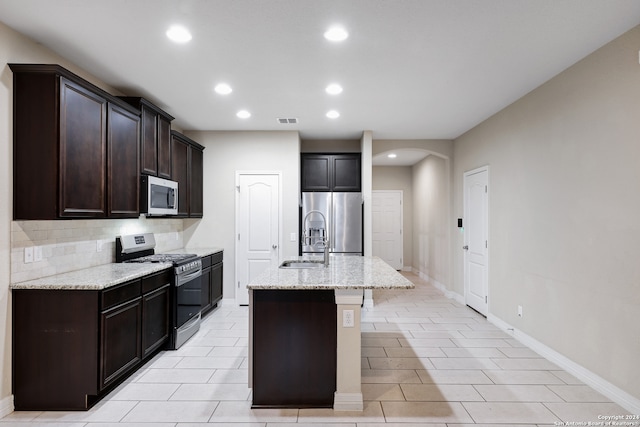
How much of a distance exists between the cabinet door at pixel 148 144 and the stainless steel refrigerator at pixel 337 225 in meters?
2.28

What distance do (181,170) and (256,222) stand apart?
4.37ft

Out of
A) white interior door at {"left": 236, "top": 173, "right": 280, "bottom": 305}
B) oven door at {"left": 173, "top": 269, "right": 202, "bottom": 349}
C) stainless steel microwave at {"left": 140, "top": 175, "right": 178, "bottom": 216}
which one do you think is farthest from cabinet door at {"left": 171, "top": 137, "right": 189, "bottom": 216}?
oven door at {"left": 173, "top": 269, "right": 202, "bottom": 349}

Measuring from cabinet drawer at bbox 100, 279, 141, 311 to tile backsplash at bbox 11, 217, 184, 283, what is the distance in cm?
60

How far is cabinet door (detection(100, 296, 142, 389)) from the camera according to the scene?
2438 mm

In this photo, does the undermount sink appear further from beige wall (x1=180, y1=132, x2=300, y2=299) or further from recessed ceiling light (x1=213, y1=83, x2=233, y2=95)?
recessed ceiling light (x1=213, y1=83, x2=233, y2=95)

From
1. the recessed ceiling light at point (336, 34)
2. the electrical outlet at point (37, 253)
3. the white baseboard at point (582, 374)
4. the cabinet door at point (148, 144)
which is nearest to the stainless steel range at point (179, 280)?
the cabinet door at point (148, 144)

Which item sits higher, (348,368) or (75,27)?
(75,27)

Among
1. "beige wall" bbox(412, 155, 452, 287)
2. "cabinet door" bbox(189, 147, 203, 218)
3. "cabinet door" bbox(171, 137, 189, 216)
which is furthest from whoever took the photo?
"beige wall" bbox(412, 155, 452, 287)

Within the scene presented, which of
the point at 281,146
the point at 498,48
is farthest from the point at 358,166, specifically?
the point at 498,48

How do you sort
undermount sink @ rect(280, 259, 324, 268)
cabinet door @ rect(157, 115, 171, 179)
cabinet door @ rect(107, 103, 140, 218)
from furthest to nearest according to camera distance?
cabinet door @ rect(157, 115, 171, 179)
undermount sink @ rect(280, 259, 324, 268)
cabinet door @ rect(107, 103, 140, 218)

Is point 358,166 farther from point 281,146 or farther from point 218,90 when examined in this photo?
point 218,90

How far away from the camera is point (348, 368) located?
239cm

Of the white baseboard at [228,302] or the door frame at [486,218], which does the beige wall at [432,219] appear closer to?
the door frame at [486,218]

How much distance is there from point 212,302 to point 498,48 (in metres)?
4.36
